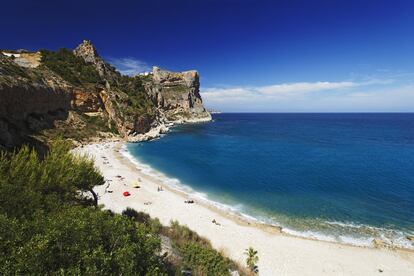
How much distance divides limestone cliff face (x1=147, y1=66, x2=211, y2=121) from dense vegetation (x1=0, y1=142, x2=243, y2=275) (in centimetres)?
13234

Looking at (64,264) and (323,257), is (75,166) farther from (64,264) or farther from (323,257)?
(323,257)

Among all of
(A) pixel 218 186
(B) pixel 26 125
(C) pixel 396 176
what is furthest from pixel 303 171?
(B) pixel 26 125

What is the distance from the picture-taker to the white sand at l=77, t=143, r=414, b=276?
58.0ft

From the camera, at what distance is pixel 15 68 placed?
46.4 m

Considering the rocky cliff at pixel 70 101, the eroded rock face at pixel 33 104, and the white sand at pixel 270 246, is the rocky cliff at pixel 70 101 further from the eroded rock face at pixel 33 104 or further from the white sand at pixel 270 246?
the white sand at pixel 270 246

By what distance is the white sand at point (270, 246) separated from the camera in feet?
58.0

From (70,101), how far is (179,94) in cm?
10675

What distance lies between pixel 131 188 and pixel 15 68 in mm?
34540

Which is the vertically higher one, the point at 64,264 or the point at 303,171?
the point at 64,264

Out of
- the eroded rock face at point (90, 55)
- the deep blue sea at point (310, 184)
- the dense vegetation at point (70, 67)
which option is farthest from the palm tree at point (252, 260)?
the eroded rock face at point (90, 55)

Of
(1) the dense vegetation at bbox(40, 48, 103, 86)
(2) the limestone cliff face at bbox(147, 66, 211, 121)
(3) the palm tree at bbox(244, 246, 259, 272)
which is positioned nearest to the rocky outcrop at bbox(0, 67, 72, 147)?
(1) the dense vegetation at bbox(40, 48, 103, 86)

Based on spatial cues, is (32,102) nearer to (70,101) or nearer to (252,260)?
(70,101)

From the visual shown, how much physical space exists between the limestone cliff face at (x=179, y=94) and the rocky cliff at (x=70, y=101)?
51104 mm

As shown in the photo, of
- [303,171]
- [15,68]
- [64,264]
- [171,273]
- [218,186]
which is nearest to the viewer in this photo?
[64,264]
